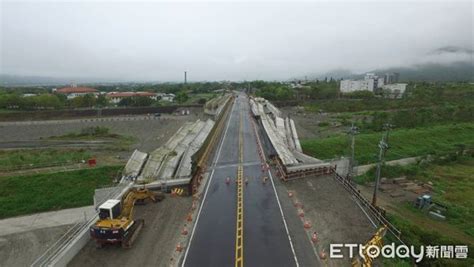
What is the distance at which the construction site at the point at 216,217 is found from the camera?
602 inches

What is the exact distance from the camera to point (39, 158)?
1724 inches

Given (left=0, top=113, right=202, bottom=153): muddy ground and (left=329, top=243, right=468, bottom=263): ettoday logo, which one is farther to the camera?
(left=0, top=113, right=202, bottom=153): muddy ground

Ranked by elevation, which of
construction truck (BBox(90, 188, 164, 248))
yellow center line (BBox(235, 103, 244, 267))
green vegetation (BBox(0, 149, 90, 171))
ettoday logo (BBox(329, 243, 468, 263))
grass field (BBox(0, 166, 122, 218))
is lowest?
grass field (BBox(0, 166, 122, 218))

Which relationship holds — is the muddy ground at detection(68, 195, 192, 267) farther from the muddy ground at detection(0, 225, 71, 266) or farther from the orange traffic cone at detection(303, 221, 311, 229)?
the muddy ground at detection(0, 225, 71, 266)

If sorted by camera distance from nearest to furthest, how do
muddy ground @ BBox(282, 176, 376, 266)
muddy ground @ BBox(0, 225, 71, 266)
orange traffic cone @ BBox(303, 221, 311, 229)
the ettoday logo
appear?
the ettoday logo → muddy ground @ BBox(282, 176, 376, 266) → orange traffic cone @ BBox(303, 221, 311, 229) → muddy ground @ BBox(0, 225, 71, 266)

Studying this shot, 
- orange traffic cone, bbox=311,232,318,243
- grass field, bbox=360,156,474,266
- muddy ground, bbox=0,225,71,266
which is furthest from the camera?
grass field, bbox=360,156,474,266

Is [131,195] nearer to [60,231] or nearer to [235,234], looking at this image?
[235,234]

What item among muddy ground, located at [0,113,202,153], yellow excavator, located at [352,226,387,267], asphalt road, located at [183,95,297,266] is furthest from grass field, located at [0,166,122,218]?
yellow excavator, located at [352,226,387,267]

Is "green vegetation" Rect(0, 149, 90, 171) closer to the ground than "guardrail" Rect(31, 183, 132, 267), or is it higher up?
closer to the ground

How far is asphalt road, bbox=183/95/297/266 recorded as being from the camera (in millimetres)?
15086

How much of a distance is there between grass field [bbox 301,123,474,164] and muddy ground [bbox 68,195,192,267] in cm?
3197

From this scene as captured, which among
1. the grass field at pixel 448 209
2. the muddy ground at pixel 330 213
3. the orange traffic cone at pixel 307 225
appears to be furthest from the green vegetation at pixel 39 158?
the grass field at pixel 448 209

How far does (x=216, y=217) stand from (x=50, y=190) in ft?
74.2

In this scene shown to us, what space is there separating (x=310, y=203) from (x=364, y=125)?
56.1m
